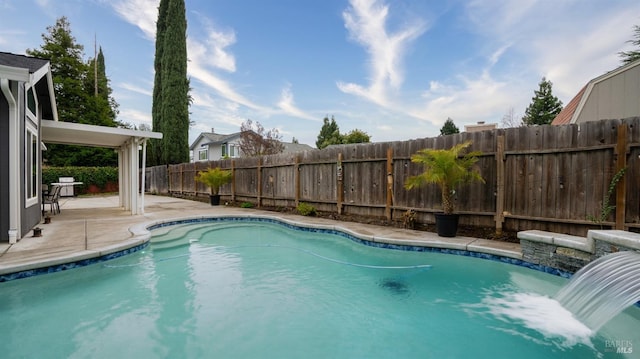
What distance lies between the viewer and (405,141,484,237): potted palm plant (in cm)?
555

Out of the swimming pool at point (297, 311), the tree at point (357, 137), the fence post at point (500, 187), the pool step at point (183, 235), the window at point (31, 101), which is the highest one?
the tree at point (357, 137)

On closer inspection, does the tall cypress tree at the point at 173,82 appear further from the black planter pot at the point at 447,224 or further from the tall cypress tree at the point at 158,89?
the black planter pot at the point at 447,224

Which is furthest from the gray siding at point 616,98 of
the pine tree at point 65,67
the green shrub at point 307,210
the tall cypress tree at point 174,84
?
the pine tree at point 65,67

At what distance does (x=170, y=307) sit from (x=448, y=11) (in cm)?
1046

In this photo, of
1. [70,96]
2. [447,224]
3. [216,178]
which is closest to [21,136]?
[216,178]

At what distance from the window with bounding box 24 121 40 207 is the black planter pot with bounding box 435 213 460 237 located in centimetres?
772

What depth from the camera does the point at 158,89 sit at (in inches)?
858

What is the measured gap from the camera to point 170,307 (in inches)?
134

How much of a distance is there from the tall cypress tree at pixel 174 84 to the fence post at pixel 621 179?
20.6 metres

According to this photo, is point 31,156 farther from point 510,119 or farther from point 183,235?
point 510,119

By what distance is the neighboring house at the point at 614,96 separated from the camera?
709 centimetres

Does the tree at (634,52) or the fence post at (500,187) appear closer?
the fence post at (500,187)

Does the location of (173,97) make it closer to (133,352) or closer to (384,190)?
(384,190)

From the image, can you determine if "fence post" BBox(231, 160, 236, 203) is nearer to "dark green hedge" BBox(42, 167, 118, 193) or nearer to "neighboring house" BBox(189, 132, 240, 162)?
"dark green hedge" BBox(42, 167, 118, 193)
